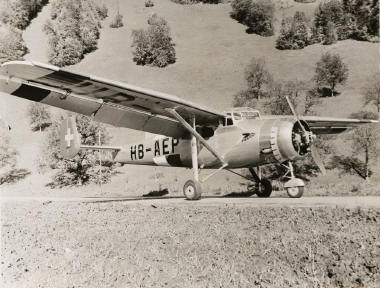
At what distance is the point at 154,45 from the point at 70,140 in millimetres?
35868

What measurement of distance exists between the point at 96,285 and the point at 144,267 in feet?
2.43

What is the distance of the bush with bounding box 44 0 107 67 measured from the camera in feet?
138

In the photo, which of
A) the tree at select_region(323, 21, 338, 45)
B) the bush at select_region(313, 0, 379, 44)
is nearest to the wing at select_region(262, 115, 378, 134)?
the bush at select_region(313, 0, 379, 44)

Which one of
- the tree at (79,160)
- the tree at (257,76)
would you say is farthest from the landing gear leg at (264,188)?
the tree at (257,76)

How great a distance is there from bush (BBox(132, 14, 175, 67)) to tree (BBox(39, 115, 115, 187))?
17.0 metres

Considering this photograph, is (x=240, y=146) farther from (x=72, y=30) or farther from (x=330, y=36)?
(x=330, y=36)

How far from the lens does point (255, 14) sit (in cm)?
3616

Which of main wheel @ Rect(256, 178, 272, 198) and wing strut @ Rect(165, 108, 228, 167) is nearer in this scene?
wing strut @ Rect(165, 108, 228, 167)

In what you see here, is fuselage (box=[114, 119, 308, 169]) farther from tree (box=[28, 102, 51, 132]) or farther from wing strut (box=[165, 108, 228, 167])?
tree (box=[28, 102, 51, 132])

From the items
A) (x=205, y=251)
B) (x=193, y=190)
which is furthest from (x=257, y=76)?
(x=205, y=251)

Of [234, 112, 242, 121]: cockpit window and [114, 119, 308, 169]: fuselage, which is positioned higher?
[234, 112, 242, 121]: cockpit window

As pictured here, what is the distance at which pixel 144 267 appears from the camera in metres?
5.80

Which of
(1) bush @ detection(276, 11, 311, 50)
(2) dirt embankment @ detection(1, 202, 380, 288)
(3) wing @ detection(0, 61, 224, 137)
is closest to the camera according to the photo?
(2) dirt embankment @ detection(1, 202, 380, 288)

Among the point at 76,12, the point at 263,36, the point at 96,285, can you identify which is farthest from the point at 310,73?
the point at 96,285
